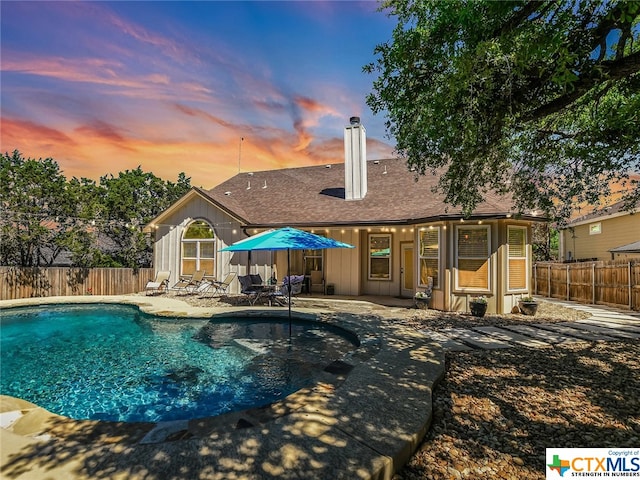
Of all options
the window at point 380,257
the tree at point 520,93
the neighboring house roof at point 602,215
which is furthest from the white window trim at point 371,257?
the neighboring house roof at point 602,215

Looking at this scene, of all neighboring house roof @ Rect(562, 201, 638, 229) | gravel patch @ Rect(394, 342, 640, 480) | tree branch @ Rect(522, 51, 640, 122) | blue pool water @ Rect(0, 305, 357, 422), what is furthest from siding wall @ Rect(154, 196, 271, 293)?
neighboring house roof @ Rect(562, 201, 638, 229)

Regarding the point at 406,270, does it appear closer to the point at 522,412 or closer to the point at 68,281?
the point at 522,412

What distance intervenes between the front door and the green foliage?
13.7 metres

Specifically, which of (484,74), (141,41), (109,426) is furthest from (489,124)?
(141,41)

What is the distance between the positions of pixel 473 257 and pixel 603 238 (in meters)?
15.8

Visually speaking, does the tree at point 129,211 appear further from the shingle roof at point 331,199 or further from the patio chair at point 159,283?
the shingle roof at point 331,199

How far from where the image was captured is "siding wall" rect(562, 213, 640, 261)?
17.3 meters

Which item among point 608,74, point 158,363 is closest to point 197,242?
point 158,363

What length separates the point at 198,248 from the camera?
15.2 m

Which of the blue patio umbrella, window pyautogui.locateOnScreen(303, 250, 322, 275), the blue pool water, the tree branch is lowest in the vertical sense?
the blue pool water

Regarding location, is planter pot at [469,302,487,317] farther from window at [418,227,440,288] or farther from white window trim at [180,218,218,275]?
white window trim at [180,218,218,275]

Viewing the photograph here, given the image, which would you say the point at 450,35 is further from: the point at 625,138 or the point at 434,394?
the point at 434,394

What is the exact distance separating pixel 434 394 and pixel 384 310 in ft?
20.5

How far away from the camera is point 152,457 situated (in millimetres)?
2705
